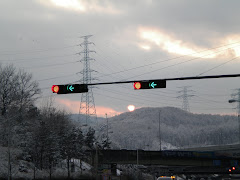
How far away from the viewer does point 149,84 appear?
25.7 metres

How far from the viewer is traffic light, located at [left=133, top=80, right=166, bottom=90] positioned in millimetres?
25344

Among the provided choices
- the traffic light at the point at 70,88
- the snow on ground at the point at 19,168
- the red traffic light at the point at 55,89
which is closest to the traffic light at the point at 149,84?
the traffic light at the point at 70,88

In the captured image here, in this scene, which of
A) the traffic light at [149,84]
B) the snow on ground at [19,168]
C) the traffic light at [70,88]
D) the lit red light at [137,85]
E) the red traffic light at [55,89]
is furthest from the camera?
the snow on ground at [19,168]

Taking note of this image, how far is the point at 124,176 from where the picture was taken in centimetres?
6888

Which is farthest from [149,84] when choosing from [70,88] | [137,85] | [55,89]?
[55,89]

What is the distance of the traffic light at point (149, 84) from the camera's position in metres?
25.3

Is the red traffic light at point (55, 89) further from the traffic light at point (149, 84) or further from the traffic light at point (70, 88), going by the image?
the traffic light at point (149, 84)

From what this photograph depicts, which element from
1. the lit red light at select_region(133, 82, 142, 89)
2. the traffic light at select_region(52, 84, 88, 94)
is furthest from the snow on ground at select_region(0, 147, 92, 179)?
the lit red light at select_region(133, 82, 142, 89)

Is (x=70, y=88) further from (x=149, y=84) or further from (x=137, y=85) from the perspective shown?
(x=149, y=84)

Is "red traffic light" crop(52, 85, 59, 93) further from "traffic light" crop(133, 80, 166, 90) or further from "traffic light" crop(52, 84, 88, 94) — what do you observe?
"traffic light" crop(133, 80, 166, 90)

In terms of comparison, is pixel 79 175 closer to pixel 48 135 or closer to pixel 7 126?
pixel 48 135

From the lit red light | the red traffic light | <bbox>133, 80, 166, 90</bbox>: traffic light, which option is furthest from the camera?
the red traffic light

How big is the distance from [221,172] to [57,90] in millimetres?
78064

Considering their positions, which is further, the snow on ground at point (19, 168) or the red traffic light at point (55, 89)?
the snow on ground at point (19, 168)
